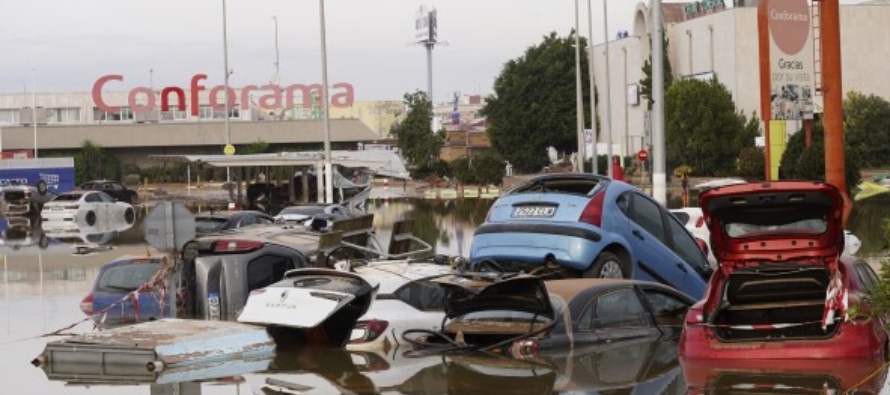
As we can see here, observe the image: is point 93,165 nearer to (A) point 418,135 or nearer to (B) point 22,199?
(A) point 418,135

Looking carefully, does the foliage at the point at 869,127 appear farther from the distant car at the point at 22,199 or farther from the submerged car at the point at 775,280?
the submerged car at the point at 775,280

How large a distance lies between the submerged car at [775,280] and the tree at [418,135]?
7937 centimetres

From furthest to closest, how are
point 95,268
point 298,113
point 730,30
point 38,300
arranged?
1. point 298,113
2. point 730,30
3. point 95,268
4. point 38,300

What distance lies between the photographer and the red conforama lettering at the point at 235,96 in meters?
102

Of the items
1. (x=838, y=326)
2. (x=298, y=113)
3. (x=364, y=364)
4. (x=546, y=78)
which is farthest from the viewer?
(x=298, y=113)

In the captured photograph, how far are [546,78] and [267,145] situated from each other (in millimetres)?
18243

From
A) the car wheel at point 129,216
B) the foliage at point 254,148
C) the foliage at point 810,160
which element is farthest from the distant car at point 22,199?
the foliage at point 810,160

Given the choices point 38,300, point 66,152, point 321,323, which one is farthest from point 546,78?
point 321,323

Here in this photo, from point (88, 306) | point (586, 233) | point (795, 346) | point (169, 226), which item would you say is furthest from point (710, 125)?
point (795, 346)

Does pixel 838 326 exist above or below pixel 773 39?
below

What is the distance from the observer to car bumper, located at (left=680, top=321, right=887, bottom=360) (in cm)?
1225

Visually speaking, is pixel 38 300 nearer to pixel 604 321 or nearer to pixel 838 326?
pixel 604 321

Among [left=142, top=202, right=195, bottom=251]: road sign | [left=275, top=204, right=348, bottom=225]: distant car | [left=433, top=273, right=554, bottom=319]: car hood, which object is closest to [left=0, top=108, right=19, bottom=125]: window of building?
[left=275, top=204, right=348, bottom=225]: distant car

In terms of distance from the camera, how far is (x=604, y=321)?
557 inches
